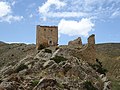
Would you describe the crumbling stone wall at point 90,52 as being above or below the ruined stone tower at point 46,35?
below

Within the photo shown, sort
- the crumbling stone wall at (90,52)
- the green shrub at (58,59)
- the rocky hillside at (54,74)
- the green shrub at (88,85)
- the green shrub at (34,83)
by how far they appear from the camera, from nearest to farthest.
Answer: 1. the rocky hillside at (54,74)
2. the green shrub at (34,83)
3. the green shrub at (88,85)
4. the green shrub at (58,59)
5. the crumbling stone wall at (90,52)

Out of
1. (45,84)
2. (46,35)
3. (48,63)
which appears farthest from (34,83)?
(46,35)

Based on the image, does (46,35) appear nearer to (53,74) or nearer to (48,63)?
(48,63)

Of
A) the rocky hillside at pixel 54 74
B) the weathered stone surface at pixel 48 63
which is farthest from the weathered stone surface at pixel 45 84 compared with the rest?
the weathered stone surface at pixel 48 63

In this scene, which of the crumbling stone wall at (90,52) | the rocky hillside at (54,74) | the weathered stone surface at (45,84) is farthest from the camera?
the crumbling stone wall at (90,52)

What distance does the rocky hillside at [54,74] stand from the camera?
36.2 m

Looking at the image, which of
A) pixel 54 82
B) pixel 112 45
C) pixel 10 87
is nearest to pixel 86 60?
pixel 54 82

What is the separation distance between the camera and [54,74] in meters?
40.8

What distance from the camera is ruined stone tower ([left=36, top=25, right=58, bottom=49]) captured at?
55.4 metres

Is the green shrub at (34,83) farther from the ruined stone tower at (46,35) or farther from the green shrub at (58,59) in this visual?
the ruined stone tower at (46,35)

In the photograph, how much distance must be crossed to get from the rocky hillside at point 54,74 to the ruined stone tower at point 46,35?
5.82 meters

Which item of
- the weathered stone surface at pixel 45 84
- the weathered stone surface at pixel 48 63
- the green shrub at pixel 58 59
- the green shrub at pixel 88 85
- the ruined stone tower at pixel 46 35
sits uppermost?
the ruined stone tower at pixel 46 35

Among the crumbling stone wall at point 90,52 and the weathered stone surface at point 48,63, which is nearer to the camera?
the weathered stone surface at point 48,63

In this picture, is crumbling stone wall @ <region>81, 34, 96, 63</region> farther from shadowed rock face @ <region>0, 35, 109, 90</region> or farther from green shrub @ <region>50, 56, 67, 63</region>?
green shrub @ <region>50, 56, 67, 63</region>
